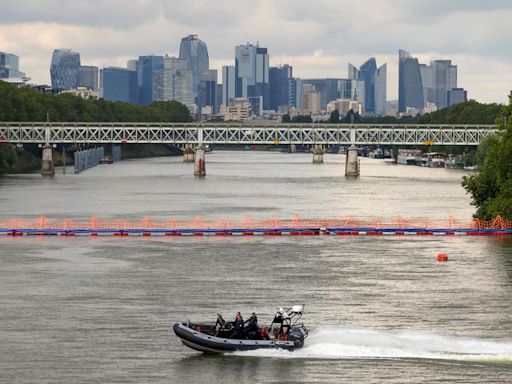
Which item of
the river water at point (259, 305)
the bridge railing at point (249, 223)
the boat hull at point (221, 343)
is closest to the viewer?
the river water at point (259, 305)

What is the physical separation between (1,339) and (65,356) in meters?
4.85

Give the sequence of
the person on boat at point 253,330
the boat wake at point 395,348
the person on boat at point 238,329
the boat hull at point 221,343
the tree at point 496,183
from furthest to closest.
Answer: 1. the tree at point 496,183
2. the person on boat at point 253,330
3. the person on boat at point 238,329
4. the boat wake at point 395,348
5. the boat hull at point 221,343

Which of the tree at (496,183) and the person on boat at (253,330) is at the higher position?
the tree at (496,183)

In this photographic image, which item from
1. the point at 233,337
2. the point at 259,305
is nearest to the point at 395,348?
the point at 233,337

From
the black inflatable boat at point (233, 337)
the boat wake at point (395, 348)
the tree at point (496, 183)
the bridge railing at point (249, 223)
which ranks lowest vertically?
the boat wake at point (395, 348)

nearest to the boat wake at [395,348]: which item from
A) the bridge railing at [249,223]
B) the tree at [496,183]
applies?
the bridge railing at [249,223]

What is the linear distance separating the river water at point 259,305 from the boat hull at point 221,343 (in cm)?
39

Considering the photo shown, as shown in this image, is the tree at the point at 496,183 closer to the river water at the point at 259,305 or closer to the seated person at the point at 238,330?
the river water at the point at 259,305

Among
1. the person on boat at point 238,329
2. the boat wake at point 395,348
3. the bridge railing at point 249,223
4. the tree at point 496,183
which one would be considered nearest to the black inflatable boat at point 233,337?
the person on boat at point 238,329

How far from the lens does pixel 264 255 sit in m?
106

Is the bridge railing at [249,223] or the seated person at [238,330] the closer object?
the seated person at [238,330]

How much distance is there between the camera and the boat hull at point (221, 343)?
66625 millimetres

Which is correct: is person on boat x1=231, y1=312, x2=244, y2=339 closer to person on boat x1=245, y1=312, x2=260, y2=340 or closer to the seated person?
the seated person

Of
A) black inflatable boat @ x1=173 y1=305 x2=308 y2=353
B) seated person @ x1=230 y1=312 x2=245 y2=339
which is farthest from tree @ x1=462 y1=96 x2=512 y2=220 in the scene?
seated person @ x1=230 y1=312 x2=245 y2=339
